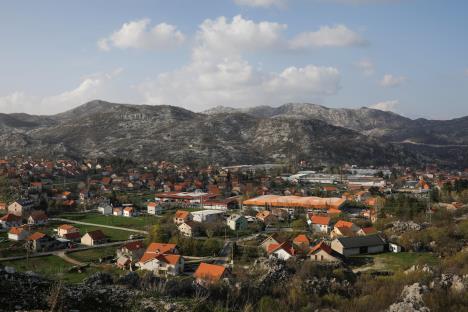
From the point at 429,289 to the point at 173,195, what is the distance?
47.7 meters

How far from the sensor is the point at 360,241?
3428 cm

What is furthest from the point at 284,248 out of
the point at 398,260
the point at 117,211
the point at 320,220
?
the point at 117,211

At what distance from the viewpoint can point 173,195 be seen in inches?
2482

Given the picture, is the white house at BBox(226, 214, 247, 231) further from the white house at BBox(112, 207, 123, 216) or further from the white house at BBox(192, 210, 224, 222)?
the white house at BBox(112, 207, 123, 216)

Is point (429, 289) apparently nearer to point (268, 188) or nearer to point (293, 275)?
point (293, 275)

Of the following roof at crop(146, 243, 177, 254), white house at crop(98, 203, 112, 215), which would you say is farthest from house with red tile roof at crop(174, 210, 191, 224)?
roof at crop(146, 243, 177, 254)

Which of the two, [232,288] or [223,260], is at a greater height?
[232,288]

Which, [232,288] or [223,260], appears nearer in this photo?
[232,288]

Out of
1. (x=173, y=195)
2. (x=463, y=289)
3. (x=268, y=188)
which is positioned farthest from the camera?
(x=268, y=188)

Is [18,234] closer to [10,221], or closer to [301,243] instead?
[10,221]

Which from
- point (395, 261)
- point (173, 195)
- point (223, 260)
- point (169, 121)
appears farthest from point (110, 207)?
point (169, 121)

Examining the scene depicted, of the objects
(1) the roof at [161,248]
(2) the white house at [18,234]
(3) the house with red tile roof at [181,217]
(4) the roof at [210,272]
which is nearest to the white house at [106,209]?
(3) the house with red tile roof at [181,217]

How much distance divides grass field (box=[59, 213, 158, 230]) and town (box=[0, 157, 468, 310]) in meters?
0.21

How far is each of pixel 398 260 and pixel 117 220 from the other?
1140 inches
